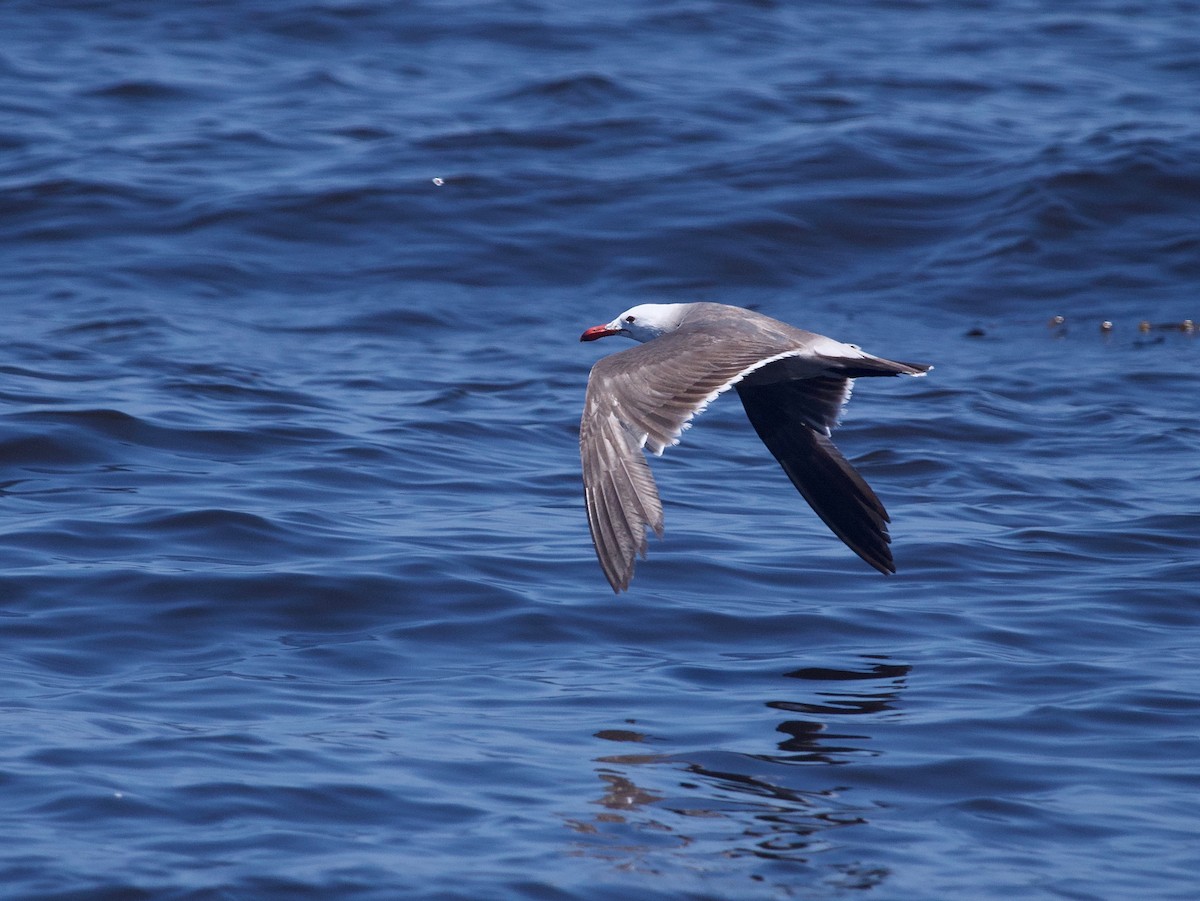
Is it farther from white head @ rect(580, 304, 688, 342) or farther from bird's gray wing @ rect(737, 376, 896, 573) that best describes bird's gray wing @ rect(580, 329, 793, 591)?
white head @ rect(580, 304, 688, 342)

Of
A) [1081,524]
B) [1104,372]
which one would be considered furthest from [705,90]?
[1081,524]

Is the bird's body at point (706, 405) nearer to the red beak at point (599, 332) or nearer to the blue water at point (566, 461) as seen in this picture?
the red beak at point (599, 332)

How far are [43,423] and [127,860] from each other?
15.7 feet

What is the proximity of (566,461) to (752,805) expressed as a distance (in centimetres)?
430

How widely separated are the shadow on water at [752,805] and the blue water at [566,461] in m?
0.02

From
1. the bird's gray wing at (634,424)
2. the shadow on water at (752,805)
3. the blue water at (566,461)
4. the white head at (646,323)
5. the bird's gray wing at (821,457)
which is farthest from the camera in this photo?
the white head at (646,323)

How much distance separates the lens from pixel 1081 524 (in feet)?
26.7

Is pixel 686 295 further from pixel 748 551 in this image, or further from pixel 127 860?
pixel 127 860

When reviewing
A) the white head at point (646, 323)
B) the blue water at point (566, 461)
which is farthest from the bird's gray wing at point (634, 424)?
the white head at point (646, 323)

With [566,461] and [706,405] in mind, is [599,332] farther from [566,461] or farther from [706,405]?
[706,405]

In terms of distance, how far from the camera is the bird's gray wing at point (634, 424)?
5.65 metres

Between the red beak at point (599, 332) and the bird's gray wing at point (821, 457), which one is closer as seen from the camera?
the bird's gray wing at point (821, 457)

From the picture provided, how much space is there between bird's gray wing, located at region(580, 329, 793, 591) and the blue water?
2.02 feet

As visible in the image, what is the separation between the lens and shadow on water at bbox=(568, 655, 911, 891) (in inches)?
179
